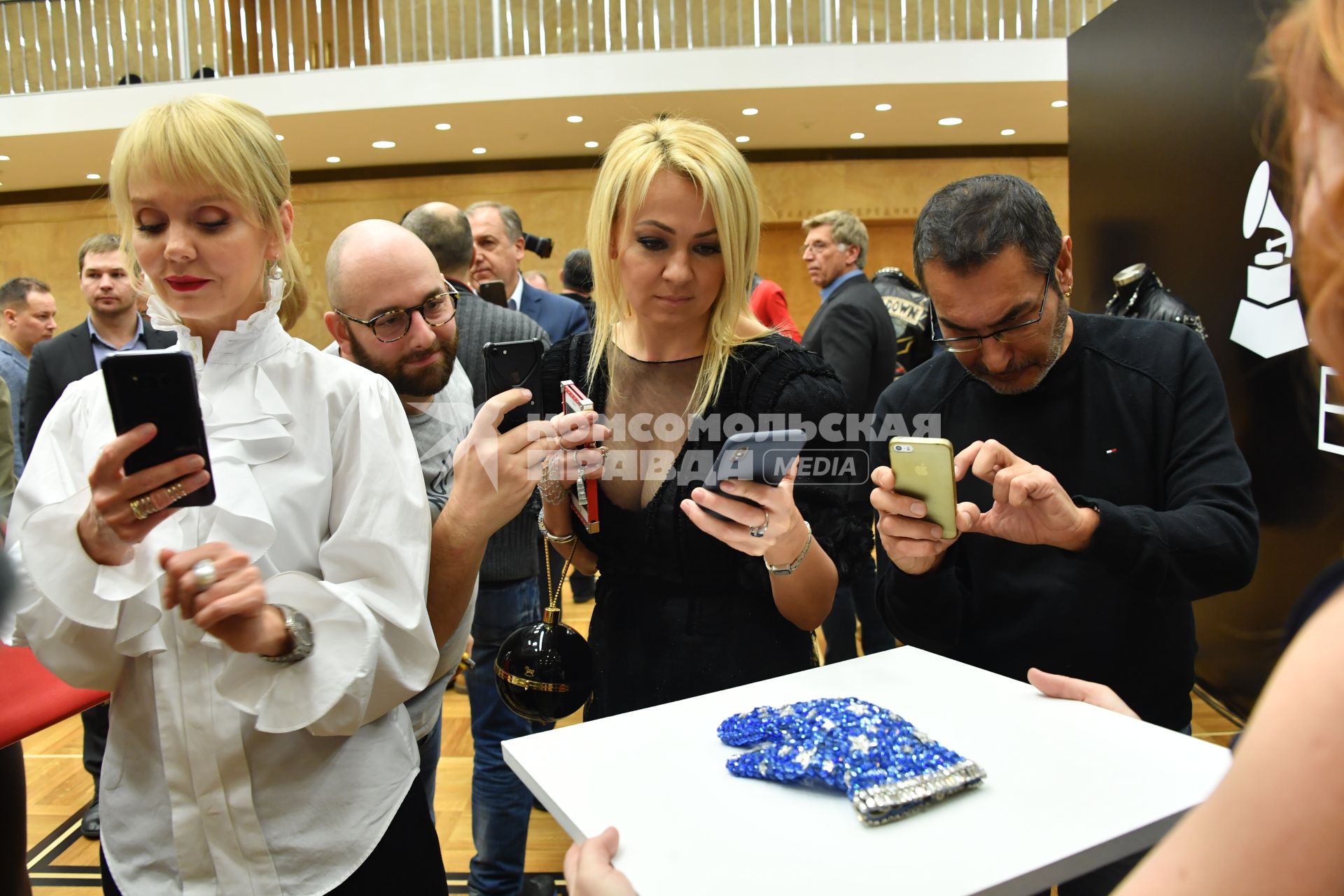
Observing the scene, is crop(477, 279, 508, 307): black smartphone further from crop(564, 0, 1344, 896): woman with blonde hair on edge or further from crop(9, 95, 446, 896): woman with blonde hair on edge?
crop(564, 0, 1344, 896): woman with blonde hair on edge

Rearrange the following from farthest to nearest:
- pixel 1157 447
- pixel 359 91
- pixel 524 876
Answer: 1. pixel 359 91
2. pixel 524 876
3. pixel 1157 447

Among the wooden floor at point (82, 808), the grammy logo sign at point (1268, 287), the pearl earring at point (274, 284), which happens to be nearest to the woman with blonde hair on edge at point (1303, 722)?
the pearl earring at point (274, 284)

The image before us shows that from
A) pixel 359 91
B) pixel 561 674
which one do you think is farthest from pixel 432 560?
pixel 359 91

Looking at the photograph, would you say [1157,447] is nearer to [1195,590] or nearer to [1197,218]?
[1195,590]

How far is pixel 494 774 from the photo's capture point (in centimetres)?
212

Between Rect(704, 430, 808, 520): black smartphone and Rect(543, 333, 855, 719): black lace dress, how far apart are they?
0.21 metres

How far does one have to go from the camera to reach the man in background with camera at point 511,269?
3.84m

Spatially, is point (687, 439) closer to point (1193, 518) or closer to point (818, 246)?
point (1193, 518)

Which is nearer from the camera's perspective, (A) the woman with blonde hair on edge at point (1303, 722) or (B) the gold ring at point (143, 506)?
(A) the woman with blonde hair on edge at point (1303, 722)

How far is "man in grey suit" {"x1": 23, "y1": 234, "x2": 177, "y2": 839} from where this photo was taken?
3488mm

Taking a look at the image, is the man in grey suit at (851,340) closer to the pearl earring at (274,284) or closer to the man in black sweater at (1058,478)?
the man in black sweater at (1058,478)

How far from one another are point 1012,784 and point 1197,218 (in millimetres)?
3258

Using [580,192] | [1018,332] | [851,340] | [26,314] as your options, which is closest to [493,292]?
[851,340]

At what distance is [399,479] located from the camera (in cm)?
112
